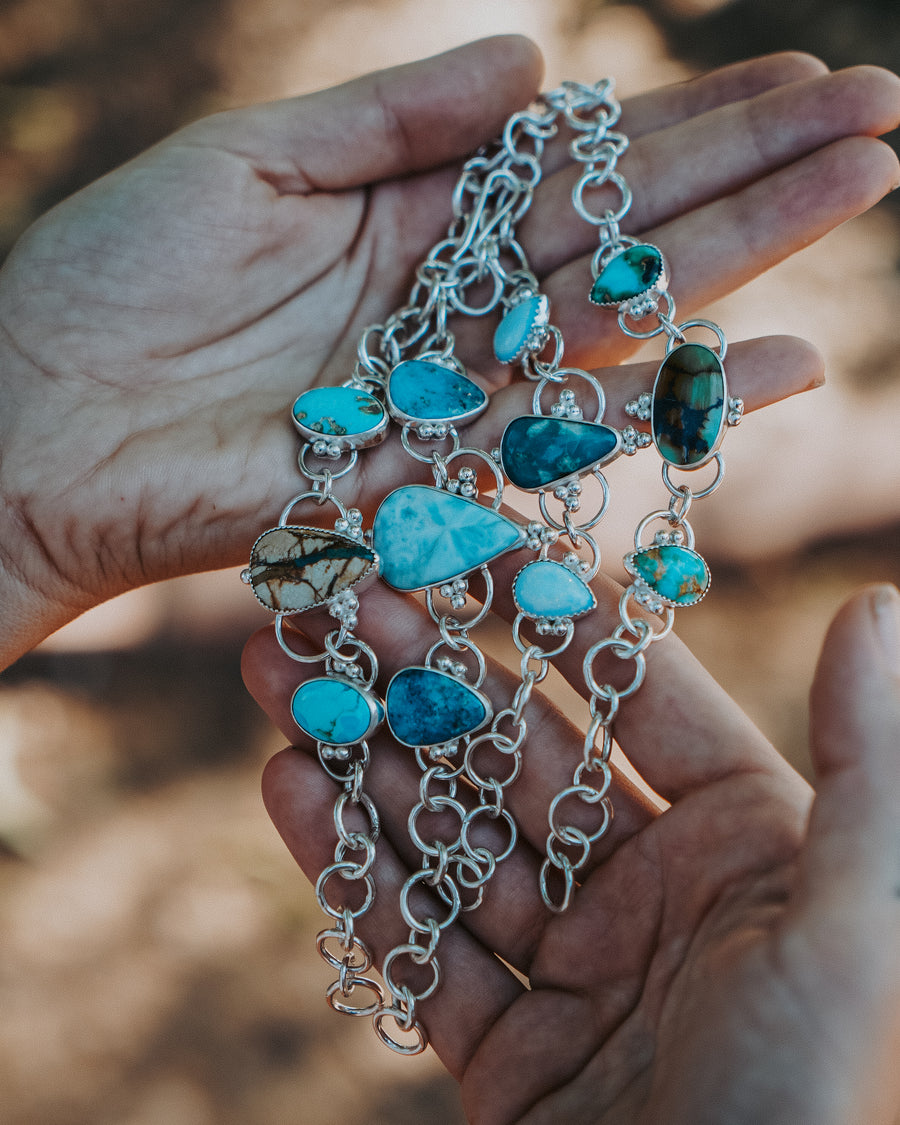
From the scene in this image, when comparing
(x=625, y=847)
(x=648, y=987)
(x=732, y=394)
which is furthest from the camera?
(x=732, y=394)

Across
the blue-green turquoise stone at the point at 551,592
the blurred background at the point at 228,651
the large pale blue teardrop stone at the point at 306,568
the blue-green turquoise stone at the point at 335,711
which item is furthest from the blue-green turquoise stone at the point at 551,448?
the blurred background at the point at 228,651

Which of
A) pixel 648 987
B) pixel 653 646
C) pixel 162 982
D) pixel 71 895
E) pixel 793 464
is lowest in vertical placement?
pixel 162 982

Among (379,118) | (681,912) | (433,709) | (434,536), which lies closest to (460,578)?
(434,536)

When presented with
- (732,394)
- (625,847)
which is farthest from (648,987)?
(732,394)

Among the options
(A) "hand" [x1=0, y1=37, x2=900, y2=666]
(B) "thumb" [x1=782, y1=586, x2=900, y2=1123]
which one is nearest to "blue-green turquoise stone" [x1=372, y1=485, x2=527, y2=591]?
(A) "hand" [x1=0, y1=37, x2=900, y2=666]

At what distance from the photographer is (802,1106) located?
0.70m

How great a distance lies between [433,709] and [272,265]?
0.79 meters

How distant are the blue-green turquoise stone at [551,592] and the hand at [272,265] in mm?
291

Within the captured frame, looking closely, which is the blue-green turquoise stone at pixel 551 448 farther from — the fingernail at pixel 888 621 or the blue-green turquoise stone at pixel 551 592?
the fingernail at pixel 888 621

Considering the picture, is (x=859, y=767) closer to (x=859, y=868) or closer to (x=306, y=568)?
(x=859, y=868)

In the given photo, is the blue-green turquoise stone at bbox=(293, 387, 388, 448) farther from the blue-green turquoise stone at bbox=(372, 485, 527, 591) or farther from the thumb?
the thumb

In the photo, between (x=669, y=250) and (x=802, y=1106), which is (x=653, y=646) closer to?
(x=802, y=1106)

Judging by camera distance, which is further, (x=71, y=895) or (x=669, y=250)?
(x=71, y=895)

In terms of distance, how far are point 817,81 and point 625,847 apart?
3.62 ft
